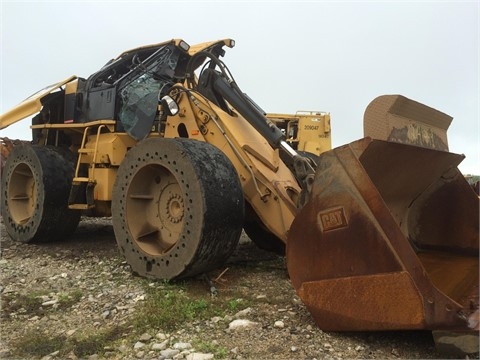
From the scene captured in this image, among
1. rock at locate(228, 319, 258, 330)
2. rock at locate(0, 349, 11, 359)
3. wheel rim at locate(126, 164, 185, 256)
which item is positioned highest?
wheel rim at locate(126, 164, 185, 256)

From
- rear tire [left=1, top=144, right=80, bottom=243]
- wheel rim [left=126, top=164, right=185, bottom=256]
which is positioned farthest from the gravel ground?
rear tire [left=1, top=144, right=80, bottom=243]

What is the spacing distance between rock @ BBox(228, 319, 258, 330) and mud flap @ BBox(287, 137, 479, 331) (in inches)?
16.2

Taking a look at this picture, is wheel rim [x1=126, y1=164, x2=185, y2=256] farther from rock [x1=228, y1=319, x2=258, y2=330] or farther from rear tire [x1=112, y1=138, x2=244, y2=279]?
rock [x1=228, y1=319, x2=258, y2=330]

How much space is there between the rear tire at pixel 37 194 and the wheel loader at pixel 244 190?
2 cm

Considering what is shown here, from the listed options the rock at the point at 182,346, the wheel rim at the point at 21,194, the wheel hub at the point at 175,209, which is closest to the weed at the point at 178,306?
the rock at the point at 182,346

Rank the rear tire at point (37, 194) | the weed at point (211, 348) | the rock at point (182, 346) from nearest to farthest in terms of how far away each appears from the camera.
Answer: the weed at point (211, 348) < the rock at point (182, 346) < the rear tire at point (37, 194)

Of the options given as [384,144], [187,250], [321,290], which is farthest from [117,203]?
[384,144]

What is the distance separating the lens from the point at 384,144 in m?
2.94

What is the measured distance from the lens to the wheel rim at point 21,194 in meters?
6.24

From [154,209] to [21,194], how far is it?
3000 mm

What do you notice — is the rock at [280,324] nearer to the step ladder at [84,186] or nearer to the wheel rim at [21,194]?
the step ladder at [84,186]

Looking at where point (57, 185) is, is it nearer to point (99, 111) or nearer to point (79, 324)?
point (99, 111)

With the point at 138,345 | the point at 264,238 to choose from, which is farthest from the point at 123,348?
the point at 264,238

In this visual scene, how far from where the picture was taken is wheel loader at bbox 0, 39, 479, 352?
8.76 ft
